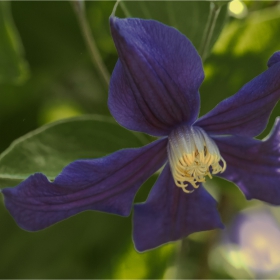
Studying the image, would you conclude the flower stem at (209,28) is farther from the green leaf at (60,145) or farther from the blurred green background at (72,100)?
the green leaf at (60,145)

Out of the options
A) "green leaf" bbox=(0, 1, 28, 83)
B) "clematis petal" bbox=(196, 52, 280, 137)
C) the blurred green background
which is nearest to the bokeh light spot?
the blurred green background

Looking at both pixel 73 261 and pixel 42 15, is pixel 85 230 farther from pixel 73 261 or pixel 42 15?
pixel 42 15

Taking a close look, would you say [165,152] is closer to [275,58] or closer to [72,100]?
[275,58]

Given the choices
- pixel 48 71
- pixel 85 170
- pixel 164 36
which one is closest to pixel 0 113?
Result: pixel 48 71

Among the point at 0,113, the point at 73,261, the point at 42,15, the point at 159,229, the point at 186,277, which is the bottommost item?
the point at 186,277

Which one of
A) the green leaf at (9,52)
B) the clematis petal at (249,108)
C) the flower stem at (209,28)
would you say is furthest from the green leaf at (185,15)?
the green leaf at (9,52)

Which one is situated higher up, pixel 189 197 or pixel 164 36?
pixel 164 36
